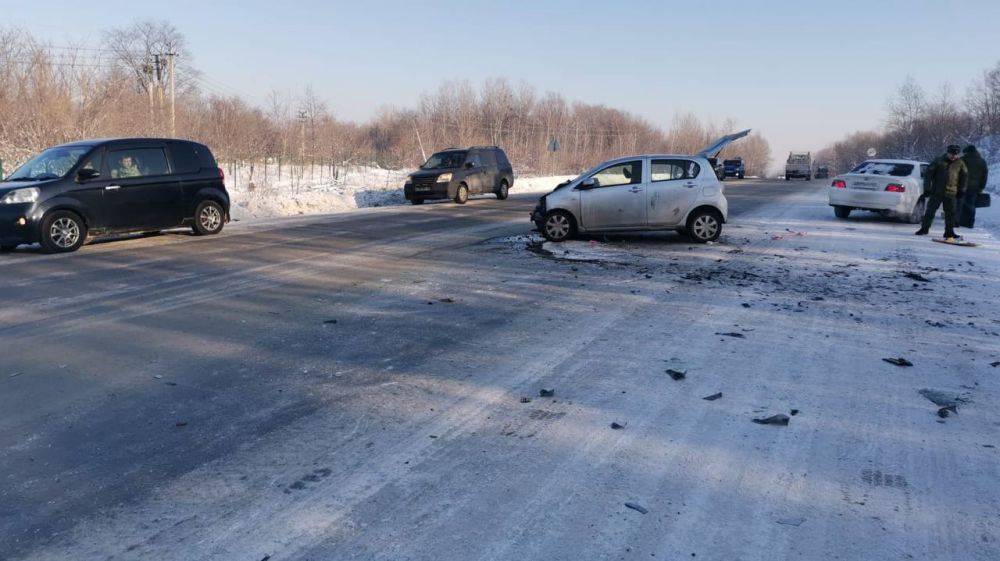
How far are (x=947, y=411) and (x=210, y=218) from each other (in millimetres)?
12912

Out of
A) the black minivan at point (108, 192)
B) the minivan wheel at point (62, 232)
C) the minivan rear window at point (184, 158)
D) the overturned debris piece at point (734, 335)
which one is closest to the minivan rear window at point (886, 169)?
the overturned debris piece at point (734, 335)

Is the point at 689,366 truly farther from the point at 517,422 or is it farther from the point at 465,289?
the point at 465,289

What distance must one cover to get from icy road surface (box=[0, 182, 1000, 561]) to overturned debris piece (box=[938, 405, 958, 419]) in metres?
0.04

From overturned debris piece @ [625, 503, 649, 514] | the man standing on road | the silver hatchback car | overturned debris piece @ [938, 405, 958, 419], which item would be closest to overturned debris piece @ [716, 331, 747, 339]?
overturned debris piece @ [938, 405, 958, 419]

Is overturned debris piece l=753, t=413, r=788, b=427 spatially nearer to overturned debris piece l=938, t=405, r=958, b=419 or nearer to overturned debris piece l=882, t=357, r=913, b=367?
overturned debris piece l=938, t=405, r=958, b=419

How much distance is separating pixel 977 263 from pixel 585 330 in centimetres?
838

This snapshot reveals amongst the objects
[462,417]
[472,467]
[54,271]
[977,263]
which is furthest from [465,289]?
[977,263]

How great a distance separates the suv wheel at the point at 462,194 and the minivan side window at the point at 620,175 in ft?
37.4

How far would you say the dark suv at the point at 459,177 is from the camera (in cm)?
2356

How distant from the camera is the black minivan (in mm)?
11180

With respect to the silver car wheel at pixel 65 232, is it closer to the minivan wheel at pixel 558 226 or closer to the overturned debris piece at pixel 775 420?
the minivan wheel at pixel 558 226

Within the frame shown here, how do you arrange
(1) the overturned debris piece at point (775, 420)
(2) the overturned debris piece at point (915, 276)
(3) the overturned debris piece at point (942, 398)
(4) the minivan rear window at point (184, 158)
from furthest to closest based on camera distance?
(4) the minivan rear window at point (184, 158) < (2) the overturned debris piece at point (915, 276) < (3) the overturned debris piece at point (942, 398) < (1) the overturned debris piece at point (775, 420)

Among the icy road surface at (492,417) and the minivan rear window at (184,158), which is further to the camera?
the minivan rear window at (184,158)

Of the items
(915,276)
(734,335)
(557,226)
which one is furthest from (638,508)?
(557,226)
